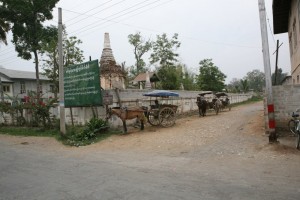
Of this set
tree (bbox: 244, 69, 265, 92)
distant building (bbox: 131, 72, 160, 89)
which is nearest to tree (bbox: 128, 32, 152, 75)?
distant building (bbox: 131, 72, 160, 89)

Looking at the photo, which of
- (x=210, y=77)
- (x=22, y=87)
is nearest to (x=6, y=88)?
(x=22, y=87)

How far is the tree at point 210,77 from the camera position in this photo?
38.5 m

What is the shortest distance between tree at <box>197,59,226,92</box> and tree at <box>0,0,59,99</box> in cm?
1971

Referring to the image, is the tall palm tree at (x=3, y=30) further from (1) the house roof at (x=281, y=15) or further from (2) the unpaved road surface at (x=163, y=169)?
(1) the house roof at (x=281, y=15)

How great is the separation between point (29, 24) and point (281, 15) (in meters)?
26.0

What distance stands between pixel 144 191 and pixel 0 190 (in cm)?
293

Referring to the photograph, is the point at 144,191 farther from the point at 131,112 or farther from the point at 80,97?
the point at 80,97

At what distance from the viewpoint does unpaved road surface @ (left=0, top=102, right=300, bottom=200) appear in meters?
5.16

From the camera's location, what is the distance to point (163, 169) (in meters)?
7.11

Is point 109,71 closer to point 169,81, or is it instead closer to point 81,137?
point 81,137

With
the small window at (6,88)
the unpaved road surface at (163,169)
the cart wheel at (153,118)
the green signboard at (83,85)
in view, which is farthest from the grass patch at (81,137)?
the small window at (6,88)

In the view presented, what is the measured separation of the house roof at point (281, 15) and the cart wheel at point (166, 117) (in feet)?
25.5

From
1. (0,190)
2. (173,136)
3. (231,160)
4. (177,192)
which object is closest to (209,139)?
(173,136)

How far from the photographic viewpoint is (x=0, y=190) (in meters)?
5.71
